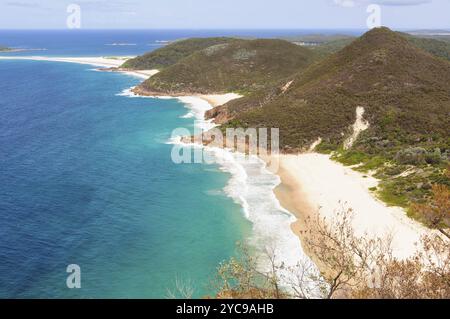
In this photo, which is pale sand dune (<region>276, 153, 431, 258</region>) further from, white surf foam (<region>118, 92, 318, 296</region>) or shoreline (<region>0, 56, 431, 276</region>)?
white surf foam (<region>118, 92, 318, 296</region>)

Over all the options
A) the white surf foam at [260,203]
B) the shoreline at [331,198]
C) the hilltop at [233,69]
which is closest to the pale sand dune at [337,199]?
the shoreline at [331,198]

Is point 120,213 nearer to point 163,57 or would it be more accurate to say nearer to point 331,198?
point 331,198

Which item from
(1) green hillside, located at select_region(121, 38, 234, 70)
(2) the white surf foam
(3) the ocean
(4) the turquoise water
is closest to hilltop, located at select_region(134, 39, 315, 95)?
(1) green hillside, located at select_region(121, 38, 234, 70)

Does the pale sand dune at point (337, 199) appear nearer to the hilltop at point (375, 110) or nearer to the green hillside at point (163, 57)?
the hilltop at point (375, 110)

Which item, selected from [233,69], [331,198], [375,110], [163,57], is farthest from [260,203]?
[163,57]

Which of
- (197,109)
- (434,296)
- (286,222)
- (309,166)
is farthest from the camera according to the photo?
(197,109)

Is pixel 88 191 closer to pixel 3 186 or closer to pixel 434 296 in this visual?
pixel 3 186
